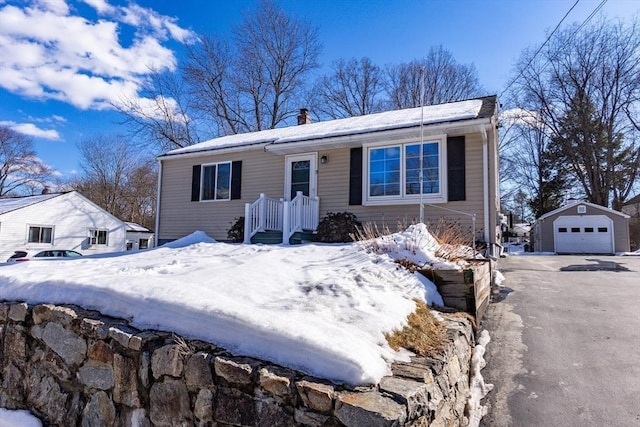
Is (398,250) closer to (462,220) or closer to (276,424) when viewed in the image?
(276,424)

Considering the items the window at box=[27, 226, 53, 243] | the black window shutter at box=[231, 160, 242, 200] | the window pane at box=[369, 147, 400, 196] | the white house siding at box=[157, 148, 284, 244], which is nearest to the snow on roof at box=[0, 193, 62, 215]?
the window at box=[27, 226, 53, 243]

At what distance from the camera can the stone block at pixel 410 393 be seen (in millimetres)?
1762

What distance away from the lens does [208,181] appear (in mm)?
10969

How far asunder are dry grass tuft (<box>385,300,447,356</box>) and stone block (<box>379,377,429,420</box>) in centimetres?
42

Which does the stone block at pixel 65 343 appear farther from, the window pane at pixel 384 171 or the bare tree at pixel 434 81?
the bare tree at pixel 434 81

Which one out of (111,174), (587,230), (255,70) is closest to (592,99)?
(587,230)

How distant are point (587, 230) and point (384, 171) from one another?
16.8m

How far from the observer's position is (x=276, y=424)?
1889 millimetres

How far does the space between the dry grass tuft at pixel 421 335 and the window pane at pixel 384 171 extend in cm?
535

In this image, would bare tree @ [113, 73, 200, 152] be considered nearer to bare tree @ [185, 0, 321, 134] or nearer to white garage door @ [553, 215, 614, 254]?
bare tree @ [185, 0, 321, 134]

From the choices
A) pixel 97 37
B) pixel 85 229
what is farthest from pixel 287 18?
pixel 85 229

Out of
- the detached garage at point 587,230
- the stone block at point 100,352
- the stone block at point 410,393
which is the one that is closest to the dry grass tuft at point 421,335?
the stone block at point 410,393

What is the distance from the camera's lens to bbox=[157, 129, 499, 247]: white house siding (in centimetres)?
762

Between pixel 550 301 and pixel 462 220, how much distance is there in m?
2.30
